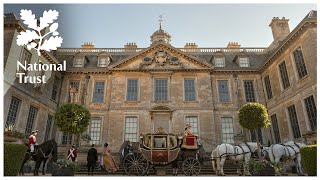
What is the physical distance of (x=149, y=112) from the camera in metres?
19.4

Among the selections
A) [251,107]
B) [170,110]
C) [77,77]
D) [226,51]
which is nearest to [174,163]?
[251,107]

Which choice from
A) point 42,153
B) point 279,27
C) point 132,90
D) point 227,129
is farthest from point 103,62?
point 279,27

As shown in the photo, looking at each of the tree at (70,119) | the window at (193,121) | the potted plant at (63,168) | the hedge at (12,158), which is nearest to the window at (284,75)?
the window at (193,121)

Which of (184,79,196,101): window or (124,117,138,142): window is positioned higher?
(184,79,196,101): window

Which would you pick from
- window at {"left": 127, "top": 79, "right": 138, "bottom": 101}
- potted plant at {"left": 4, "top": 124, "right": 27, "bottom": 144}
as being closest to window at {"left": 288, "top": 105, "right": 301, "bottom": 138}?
window at {"left": 127, "top": 79, "right": 138, "bottom": 101}

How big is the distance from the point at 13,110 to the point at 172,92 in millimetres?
11551

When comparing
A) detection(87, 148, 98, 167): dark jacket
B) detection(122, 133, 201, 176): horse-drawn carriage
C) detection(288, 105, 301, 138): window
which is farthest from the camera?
detection(288, 105, 301, 138): window

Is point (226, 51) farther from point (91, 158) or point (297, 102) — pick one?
point (91, 158)

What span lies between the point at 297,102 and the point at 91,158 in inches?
519

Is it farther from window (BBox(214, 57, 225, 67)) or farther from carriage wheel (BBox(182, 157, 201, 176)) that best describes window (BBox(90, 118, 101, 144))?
window (BBox(214, 57, 225, 67))

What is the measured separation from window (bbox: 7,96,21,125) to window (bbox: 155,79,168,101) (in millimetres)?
10088

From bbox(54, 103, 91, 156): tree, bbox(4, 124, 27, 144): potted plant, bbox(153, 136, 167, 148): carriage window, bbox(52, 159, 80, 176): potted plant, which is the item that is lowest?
bbox(52, 159, 80, 176): potted plant

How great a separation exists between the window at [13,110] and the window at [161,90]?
33.1ft

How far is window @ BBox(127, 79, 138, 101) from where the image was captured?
66.3 ft
